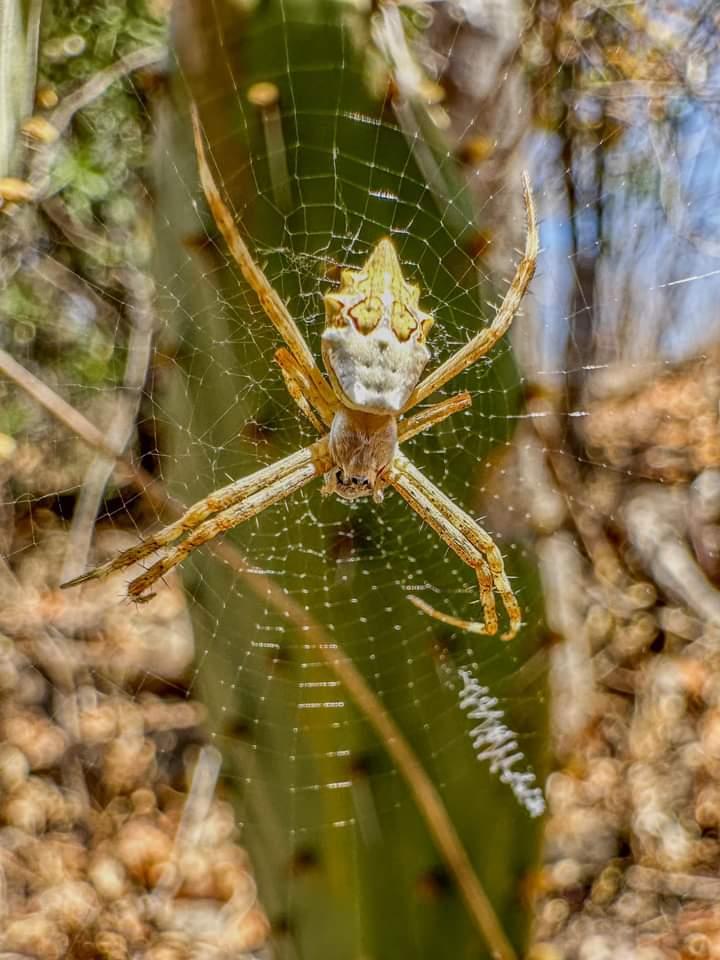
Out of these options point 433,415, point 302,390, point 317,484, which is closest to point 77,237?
point 317,484

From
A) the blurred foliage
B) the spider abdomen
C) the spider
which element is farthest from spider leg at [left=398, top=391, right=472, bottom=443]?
the blurred foliage

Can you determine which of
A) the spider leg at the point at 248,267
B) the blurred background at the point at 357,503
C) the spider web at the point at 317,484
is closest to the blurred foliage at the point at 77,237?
the blurred background at the point at 357,503

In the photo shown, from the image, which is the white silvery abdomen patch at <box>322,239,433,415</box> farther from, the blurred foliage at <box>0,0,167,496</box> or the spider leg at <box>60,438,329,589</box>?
the blurred foliage at <box>0,0,167,496</box>

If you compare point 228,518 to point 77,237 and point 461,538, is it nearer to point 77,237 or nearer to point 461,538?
point 461,538

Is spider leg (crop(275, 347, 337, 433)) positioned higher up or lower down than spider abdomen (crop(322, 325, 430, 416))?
higher up

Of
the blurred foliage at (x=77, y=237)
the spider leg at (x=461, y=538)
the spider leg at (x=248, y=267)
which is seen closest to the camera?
the spider leg at (x=248, y=267)

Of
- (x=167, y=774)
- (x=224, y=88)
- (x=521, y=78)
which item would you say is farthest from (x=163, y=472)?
(x=167, y=774)

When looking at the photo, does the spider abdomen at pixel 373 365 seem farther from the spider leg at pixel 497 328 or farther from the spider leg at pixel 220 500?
the spider leg at pixel 220 500
